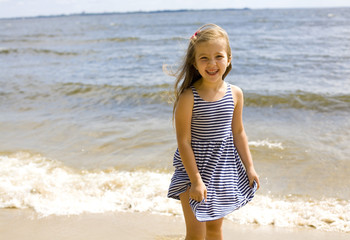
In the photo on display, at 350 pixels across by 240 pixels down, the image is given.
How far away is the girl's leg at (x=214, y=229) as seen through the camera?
2.36 m

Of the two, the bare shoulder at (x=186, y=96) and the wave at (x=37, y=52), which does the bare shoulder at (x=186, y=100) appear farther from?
the wave at (x=37, y=52)

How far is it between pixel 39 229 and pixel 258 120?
175 inches

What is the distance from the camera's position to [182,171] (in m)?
2.34

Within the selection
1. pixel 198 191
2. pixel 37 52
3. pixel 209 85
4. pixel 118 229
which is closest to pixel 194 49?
pixel 209 85

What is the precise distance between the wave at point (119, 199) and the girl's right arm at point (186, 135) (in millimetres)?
1435

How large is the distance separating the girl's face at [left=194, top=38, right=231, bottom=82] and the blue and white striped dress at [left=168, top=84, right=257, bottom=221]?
14 cm

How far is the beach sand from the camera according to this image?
314 cm

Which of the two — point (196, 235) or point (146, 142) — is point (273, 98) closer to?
point (146, 142)

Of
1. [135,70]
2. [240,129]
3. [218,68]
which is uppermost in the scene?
[218,68]

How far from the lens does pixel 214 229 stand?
93.5 inches

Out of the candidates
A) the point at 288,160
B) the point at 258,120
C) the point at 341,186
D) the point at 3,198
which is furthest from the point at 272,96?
the point at 3,198

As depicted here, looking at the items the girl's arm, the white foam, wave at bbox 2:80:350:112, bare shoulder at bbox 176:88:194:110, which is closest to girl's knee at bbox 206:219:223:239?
the girl's arm

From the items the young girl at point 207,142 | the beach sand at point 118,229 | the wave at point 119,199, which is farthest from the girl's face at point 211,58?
the wave at point 119,199

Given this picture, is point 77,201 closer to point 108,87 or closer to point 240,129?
point 240,129
